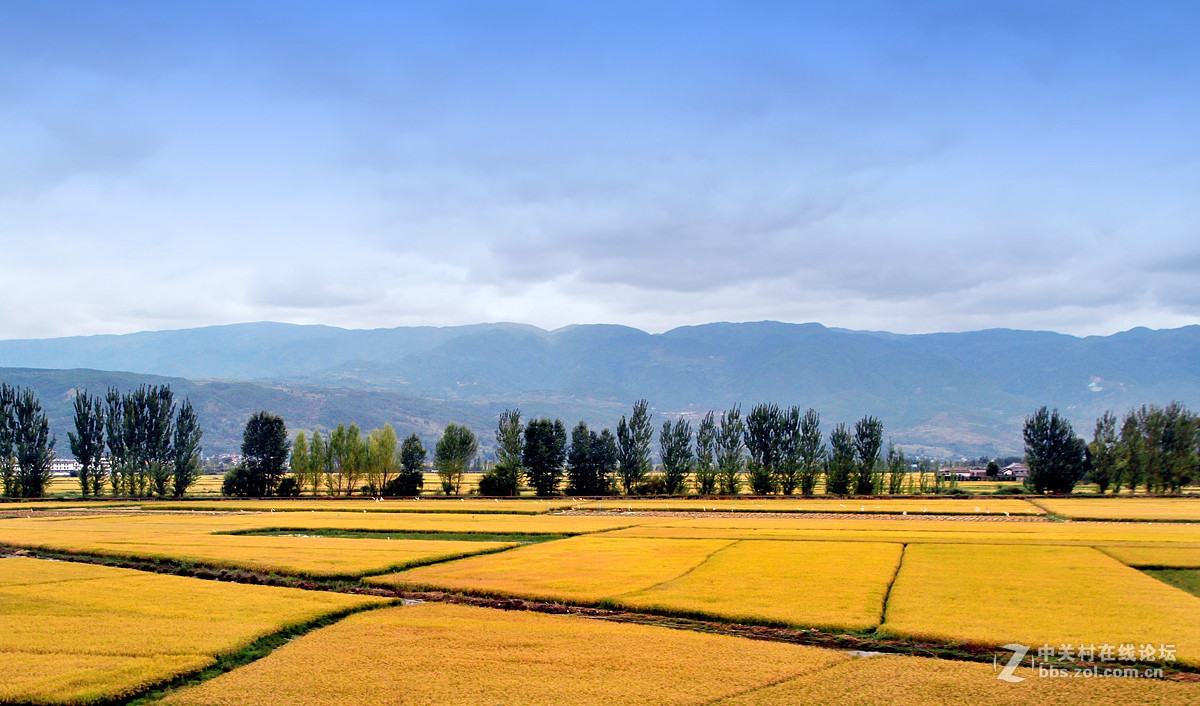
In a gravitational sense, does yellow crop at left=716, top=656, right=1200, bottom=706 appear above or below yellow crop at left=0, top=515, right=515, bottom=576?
above

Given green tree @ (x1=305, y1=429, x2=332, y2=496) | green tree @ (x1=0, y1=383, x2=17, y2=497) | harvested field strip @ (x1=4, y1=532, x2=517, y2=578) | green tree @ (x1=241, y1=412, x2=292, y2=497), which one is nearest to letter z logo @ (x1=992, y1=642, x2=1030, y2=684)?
harvested field strip @ (x1=4, y1=532, x2=517, y2=578)

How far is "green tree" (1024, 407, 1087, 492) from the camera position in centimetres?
8581

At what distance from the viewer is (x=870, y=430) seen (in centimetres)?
8888

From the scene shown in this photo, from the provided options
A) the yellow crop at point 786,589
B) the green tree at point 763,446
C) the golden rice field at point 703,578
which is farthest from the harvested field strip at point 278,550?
the green tree at point 763,446

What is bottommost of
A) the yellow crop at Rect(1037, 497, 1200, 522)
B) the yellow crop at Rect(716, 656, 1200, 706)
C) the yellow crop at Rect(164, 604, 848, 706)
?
the yellow crop at Rect(1037, 497, 1200, 522)

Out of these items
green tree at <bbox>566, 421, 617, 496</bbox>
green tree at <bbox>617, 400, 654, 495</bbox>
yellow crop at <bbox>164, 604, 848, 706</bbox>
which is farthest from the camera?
green tree at <bbox>617, 400, 654, 495</bbox>

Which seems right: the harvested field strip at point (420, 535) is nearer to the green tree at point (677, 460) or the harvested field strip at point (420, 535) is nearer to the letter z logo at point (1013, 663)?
the letter z logo at point (1013, 663)

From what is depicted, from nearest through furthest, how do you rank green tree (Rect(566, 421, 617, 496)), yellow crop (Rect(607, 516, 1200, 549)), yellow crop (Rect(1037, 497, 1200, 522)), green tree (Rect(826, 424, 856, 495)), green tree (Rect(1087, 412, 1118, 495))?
yellow crop (Rect(607, 516, 1200, 549)), yellow crop (Rect(1037, 497, 1200, 522)), green tree (Rect(826, 424, 856, 495)), green tree (Rect(1087, 412, 1118, 495)), green tree (Rect(566, 421, 617, 496))

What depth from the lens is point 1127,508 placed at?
57188 mm

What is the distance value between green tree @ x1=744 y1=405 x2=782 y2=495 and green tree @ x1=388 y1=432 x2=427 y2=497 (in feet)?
130

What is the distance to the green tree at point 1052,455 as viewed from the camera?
282ft

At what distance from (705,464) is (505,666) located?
3030 inches

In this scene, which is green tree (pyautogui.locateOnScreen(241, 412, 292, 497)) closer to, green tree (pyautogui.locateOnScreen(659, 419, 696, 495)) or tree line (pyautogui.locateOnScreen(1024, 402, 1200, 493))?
green tree (pyautogui.locateOnScreen(659, 419, 696, 495))

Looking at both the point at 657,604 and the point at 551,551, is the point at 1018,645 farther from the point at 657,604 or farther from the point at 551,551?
the point at 551,551
